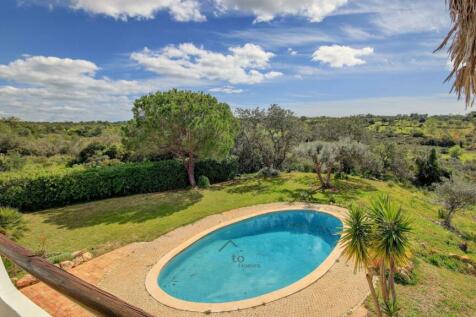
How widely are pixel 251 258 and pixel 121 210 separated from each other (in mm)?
8451

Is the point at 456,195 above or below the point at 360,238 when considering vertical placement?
below

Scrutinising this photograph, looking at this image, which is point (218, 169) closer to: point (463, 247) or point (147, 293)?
point (147, 293)

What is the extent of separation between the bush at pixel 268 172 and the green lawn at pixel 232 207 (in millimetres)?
1730

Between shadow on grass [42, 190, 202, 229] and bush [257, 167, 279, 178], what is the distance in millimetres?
7904

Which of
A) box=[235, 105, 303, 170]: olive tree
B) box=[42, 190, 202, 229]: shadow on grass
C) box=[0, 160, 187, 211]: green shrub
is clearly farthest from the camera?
box=[235, 105, 303, 170]: olive tree

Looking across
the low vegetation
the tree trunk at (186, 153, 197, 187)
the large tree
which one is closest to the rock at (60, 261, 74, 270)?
the low vegetation

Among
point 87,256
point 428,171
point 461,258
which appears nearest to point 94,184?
point 87,256

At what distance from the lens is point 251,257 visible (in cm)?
1202

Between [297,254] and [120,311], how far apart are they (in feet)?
40.8

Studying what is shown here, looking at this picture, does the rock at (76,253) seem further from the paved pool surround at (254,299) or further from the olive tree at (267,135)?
the olive tree at (267,135)

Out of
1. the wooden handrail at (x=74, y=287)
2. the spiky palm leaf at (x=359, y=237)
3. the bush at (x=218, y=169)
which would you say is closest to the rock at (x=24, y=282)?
the wooden handrail at (x=74, y=287)

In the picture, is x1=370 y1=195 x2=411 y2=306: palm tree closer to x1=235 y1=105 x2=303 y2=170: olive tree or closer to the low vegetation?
the low vegetation

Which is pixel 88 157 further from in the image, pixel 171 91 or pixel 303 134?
pixel 303 134

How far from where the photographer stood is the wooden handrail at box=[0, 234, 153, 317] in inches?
43.6
